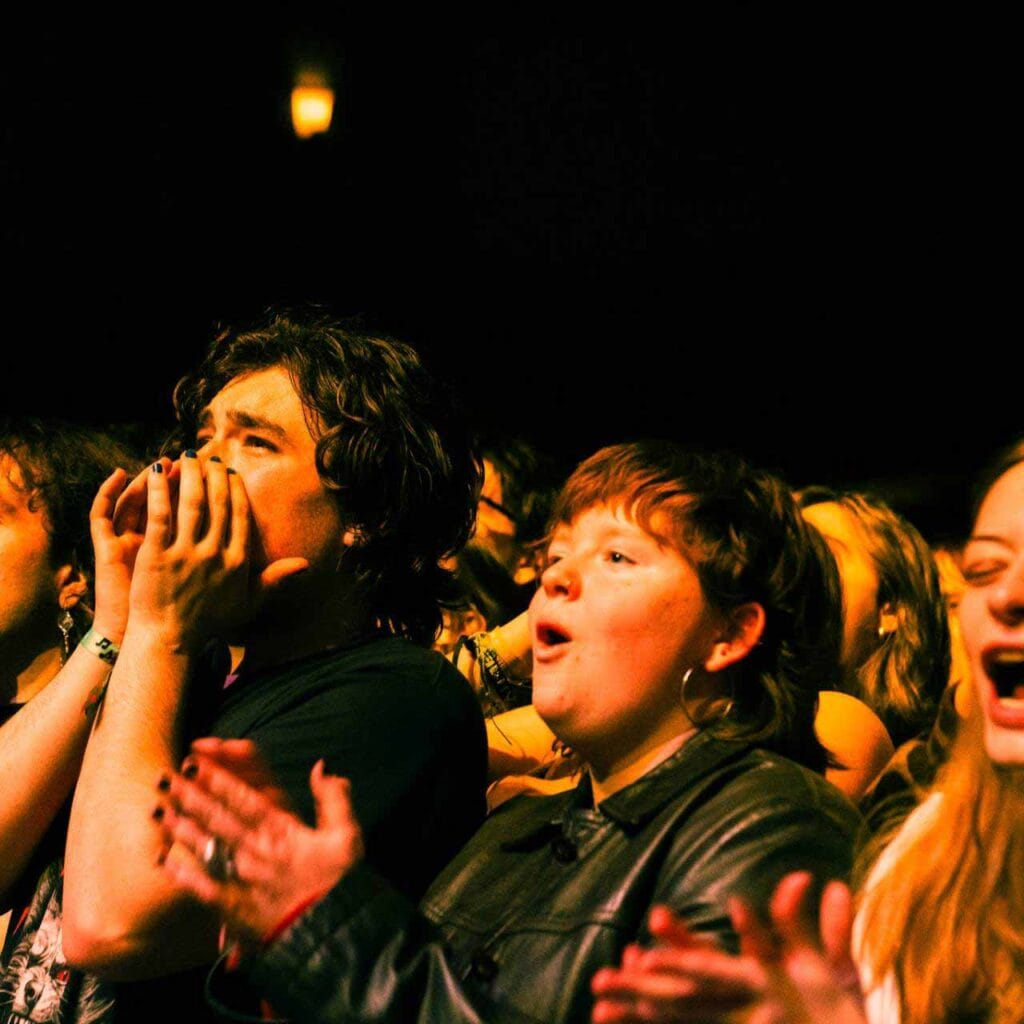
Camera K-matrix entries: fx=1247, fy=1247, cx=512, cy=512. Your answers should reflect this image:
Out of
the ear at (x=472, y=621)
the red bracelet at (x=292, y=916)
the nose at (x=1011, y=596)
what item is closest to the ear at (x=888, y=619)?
the ear at (x=472, y=621)

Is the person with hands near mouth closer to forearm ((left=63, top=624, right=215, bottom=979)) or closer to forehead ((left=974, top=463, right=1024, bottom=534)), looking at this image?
forearm ((left=63, top=624, right=215, bottom=979))

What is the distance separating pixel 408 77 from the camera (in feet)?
12.3

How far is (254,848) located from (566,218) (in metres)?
3.13

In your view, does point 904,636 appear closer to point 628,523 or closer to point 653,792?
point 628,523

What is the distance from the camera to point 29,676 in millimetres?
2213

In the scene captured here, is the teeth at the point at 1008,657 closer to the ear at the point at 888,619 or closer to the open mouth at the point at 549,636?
the open mouth at the point at 549,636

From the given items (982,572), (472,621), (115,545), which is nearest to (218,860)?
(115,545)

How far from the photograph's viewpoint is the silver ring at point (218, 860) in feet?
3.85

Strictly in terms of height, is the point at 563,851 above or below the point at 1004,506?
below

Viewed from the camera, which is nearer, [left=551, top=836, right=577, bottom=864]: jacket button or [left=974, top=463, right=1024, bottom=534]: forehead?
[left=974, top=463, right=1024, bottom=534]: forehead

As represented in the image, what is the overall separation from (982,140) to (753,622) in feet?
7.05

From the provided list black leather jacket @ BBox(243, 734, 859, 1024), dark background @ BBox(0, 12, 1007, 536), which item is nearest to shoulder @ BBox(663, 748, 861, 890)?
black leather jacket @ BBox(243, 734, 859, 1024)

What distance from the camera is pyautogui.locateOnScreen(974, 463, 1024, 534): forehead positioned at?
117 cm

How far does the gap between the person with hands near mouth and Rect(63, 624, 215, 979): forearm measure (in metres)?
0.03
